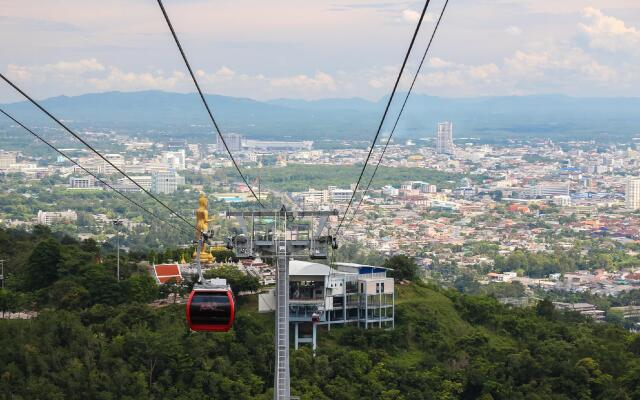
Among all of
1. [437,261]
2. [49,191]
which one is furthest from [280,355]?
[49,191]

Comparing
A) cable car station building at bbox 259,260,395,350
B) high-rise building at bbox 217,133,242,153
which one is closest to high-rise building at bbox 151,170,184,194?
high-rise building at bbox 217,133,242,153

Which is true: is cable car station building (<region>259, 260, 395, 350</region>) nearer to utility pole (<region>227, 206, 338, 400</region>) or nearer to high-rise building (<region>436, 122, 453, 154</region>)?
utility pole (<region>227, 206, 338, 400</region>)

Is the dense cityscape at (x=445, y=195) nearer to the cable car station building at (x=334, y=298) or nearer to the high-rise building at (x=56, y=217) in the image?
the high-rise building at (x=56, y=217)

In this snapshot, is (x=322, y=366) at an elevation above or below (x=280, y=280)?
below

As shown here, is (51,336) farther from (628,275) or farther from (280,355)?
(628,275)

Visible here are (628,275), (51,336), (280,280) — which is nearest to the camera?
(280,280)

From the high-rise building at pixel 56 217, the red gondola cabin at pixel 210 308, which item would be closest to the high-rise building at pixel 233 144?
the high-rise building at pixel 56 217

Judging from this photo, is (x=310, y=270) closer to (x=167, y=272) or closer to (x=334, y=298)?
(x=334, y=298)
